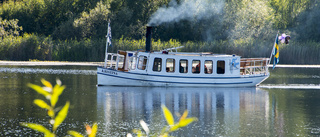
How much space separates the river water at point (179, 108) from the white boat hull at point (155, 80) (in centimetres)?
87

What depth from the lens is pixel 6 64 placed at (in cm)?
5312

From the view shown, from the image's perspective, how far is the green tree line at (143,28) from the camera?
61.7 m

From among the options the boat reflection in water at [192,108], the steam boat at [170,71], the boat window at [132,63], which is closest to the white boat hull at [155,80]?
the steam boat at [170,71]

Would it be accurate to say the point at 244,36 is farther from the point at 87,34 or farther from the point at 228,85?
the point at 228,85

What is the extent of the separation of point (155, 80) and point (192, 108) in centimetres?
1015

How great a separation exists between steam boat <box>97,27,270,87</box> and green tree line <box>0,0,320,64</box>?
27850 mm

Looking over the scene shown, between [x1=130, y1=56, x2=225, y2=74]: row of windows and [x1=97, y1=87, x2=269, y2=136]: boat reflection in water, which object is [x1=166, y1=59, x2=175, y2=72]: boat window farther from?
[x1=97, y1=87, x2=269, y2=136]: boat reflection in water

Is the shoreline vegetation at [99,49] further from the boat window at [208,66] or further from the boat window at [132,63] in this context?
the boat window at [208,66]

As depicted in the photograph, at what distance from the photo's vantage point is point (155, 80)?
113ft

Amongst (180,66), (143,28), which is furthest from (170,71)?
(143,28)

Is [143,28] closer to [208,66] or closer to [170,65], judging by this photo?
[208,66]

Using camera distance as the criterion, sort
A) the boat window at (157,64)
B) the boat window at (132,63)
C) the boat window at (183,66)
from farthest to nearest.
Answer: the boat window at (132,63) → the boat window at (183,66) → the boat window at (157,64)

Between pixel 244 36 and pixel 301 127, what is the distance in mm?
52528

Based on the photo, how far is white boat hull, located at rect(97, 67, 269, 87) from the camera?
34375 millimetres
